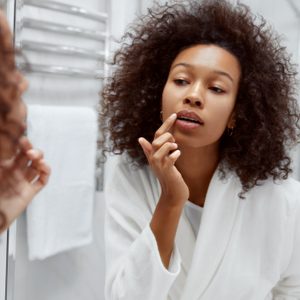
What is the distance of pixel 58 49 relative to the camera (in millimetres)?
1095

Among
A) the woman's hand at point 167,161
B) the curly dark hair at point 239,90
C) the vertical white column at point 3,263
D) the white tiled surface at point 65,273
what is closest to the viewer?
the woman's hand at point 167,161

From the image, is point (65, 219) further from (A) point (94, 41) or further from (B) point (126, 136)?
(A) point (94, 41)

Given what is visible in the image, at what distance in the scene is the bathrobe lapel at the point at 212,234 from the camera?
86 cm

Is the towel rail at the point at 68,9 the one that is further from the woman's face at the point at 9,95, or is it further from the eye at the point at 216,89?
the woman's face at the point at 9,95

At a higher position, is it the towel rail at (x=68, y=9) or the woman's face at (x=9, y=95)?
the towel rail at (x=68, y=9)

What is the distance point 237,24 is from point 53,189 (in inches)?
25.1

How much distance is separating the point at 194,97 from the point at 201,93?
0.02 meters

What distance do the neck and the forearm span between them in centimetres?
16

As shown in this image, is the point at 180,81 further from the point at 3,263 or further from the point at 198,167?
the point at 3,263

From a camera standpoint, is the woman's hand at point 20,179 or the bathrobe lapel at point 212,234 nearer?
the woman's hand at point 20,179

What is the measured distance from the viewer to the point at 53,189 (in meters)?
1.13

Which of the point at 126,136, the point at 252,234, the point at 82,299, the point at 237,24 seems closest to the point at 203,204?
the point at 252,234

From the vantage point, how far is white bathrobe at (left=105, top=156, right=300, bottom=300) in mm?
864

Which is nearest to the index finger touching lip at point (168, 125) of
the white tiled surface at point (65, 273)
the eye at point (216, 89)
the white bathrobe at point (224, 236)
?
the eye at point (216, 89)
